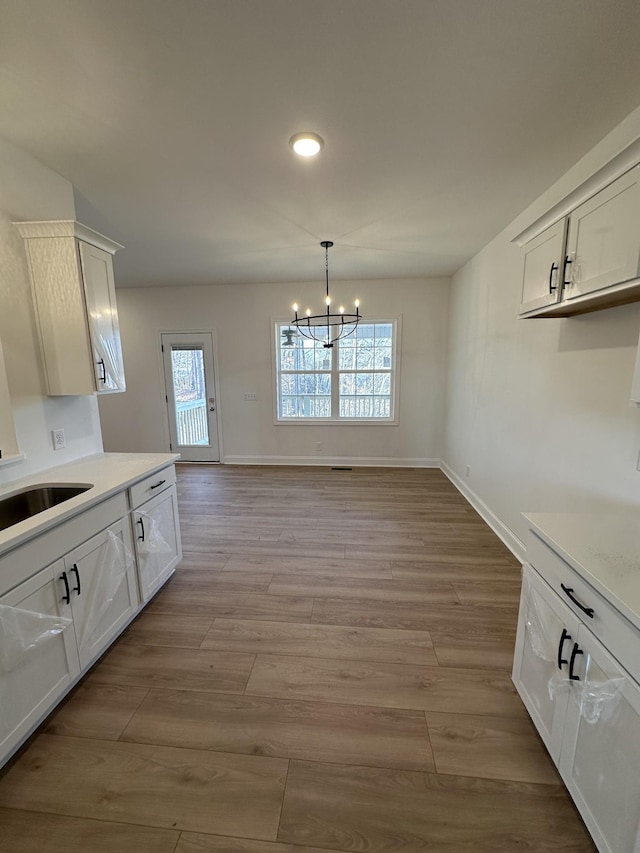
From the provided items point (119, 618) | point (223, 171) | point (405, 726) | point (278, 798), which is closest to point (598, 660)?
point (405, 726)

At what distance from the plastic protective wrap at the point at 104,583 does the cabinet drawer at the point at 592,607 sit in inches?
Answer: 82.8

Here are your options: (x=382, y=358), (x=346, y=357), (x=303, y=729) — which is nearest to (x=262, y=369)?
(x=346, y=357)

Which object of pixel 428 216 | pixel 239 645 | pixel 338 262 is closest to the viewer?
pixel 239 645

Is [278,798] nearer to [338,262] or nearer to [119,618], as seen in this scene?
[119,618]

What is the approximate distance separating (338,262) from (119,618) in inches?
159

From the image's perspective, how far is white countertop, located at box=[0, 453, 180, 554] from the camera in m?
1.36

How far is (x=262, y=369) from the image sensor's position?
5.30m

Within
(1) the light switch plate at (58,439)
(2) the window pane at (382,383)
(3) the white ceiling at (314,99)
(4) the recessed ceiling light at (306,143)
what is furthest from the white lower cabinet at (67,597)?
(2) the window pane at (382,383)

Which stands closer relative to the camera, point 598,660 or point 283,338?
point 598,660

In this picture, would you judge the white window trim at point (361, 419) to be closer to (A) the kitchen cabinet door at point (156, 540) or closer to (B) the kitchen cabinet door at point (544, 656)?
(A) the kitchen cabinet door at point (156, 540)

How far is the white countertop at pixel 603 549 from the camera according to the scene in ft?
3.29

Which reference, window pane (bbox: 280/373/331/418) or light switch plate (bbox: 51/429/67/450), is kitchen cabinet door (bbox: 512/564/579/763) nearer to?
light switch plate (bbox: 51/429/67/450)

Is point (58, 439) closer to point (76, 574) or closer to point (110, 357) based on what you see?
point (110, 357)

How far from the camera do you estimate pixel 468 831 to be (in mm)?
1145
